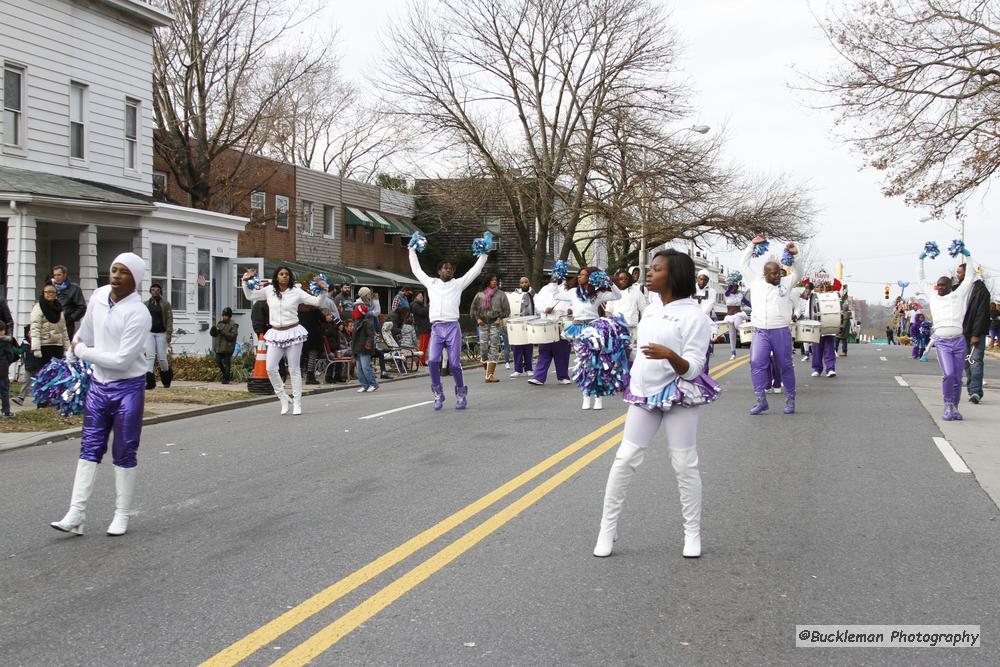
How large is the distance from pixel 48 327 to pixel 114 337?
28.1 ft

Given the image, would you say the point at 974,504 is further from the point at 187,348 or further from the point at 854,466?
the point at 187,348

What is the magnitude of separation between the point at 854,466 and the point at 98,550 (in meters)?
6.29

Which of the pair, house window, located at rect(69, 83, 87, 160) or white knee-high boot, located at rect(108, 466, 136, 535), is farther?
house window, located at rect(69, 83, 87, 160)

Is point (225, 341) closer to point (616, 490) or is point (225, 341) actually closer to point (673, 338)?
point (616, 490)

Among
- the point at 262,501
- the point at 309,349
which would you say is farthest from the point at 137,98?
the point at 262,501

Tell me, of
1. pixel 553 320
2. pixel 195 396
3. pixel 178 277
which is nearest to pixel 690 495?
pixel 553 320

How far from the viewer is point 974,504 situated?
770 centimetres

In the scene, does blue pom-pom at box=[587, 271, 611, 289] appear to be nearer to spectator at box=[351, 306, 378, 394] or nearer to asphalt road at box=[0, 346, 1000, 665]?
asphalt road at box=[0, 346, 1000, 665]

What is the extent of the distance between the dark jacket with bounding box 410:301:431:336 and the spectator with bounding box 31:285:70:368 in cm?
878

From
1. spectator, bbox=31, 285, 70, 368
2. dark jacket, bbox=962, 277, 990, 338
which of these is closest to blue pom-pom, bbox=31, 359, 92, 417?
spectator, bbox=31, 285, 70, 368

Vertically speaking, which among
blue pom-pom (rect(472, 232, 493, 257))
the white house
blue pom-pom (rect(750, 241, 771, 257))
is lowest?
blue pom-pom (rect(750, 241, 771, 257))

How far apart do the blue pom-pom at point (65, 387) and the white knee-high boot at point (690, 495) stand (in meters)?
3.90

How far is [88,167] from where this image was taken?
23.5 metres

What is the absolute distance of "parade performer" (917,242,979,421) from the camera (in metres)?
12.5
